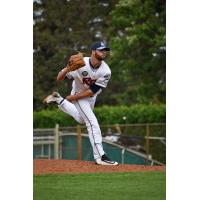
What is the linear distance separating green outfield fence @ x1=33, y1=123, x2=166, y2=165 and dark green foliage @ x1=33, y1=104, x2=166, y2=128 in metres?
0.07

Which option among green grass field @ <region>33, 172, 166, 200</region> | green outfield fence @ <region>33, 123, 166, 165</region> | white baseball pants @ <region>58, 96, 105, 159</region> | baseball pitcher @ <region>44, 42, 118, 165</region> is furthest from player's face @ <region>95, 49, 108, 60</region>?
green grass field @ <region>33, 172, 166, 200</region>

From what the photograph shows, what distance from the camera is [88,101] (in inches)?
416

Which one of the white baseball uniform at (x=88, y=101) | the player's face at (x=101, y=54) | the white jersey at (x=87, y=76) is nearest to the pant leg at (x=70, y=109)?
the white baseball uniform at (x=88, y=101)

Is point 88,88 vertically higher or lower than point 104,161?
higher

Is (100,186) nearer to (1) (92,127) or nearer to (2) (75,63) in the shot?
(1) (92,127)

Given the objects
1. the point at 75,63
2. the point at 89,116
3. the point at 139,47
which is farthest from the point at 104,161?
the point at 139,47

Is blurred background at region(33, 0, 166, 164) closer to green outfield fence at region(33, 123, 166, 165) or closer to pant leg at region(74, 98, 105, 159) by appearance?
green outfield fence at region(33, 123, 166, 165)

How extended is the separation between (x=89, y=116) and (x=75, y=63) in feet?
1.62

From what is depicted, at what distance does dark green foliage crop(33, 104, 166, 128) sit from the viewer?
35.1 feet

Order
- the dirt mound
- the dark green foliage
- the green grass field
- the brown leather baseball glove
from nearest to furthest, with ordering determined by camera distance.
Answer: the green grass field < the dirt mound < the brown leather baseball glove < the dark green foliage
